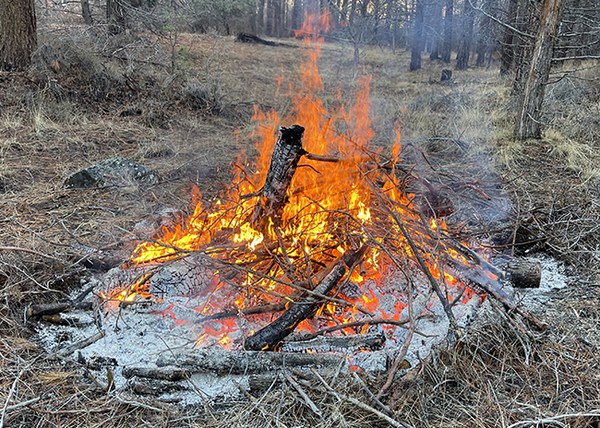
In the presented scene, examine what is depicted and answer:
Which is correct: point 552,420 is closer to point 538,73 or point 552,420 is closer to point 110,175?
point 110,175

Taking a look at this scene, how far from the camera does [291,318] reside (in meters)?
2.92

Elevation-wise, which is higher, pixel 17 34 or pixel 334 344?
pixel 17 34

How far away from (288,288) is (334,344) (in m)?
0.62

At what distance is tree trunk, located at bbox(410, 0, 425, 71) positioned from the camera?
21139 mm

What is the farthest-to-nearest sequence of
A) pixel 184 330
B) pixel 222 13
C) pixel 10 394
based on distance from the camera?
pixel 222 13
pixel 184 330
pixel 10 394

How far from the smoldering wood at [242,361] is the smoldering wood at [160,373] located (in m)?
A: 0.03

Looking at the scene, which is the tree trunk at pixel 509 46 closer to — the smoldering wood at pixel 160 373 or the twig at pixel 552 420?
the twig at pixel 552 420

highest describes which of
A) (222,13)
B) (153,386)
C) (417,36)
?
(222,13)

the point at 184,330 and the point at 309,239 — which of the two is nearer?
the point at 184,330

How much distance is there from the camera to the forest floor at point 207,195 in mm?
2395

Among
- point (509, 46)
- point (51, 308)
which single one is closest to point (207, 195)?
point (51, 308)

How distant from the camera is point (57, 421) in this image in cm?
233

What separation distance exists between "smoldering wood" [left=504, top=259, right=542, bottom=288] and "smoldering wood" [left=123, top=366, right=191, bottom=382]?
2495 millimetres

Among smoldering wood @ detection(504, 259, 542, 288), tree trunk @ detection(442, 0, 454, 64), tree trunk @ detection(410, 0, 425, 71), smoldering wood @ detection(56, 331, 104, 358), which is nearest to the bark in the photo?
smoldering wood @ detection(56, 331, 104, 358)
